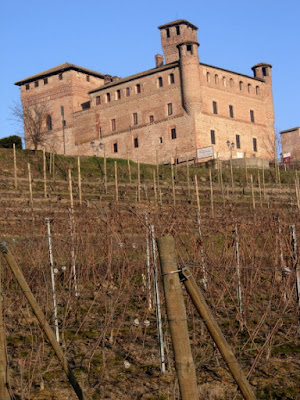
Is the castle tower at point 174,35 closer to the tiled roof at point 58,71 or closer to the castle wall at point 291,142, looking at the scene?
the tiled roof at point 58,71

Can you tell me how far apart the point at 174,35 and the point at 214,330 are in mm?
48812

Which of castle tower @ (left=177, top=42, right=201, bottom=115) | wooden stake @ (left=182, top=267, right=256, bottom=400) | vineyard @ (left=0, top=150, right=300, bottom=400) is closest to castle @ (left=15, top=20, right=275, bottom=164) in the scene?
castle tower @ (left=177, top=42, right=201, bottom=115)

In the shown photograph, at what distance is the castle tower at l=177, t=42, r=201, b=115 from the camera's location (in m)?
45.4

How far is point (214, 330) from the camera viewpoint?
161 inches

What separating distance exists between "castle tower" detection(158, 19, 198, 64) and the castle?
0.24 ft

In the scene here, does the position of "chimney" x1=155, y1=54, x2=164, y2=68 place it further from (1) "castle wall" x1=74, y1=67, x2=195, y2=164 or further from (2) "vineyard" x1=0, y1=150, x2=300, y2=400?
(2) "vineyard" x1=0, y1=150, x2=300, y2=400

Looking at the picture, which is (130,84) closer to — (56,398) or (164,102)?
(164,102)

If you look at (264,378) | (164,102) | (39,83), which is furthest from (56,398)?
(39,83)

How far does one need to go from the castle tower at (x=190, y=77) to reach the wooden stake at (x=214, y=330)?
138 ft

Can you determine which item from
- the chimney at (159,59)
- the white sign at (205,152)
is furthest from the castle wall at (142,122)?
the chimney at (159,59)

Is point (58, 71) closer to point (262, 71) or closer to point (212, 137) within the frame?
point (212, 137)

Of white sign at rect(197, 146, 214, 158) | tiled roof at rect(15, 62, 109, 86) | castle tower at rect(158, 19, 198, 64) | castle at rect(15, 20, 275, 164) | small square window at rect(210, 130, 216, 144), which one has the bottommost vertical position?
white sign at rect(197, 146, 214, 158)

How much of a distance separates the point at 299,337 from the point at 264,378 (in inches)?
63.3

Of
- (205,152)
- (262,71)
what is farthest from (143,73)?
(262,71)
